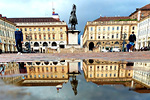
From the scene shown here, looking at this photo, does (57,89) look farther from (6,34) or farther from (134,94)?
(6,34)

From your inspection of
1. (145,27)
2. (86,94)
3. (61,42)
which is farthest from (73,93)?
(145,27)

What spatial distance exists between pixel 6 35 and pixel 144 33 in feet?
184

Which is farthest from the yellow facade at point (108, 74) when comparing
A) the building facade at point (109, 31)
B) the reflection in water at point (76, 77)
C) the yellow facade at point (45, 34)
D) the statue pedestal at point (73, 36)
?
the building facade at point (109, 31)

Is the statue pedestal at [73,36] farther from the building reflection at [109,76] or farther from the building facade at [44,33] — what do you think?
the building facade at [44,33]

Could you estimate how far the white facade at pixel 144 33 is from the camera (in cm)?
3291

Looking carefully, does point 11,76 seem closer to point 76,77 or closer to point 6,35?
point 76,77

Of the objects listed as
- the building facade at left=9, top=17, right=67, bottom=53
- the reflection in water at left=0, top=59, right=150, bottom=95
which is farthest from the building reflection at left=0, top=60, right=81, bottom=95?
the building facade at left=9, top=17, right=67, bottom=53

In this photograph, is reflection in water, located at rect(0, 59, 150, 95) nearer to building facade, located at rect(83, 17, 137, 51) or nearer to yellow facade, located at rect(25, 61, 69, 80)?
yellow facade, located at rect(25, 61, 69, 80)

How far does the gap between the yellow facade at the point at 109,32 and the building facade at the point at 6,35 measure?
1300 inches

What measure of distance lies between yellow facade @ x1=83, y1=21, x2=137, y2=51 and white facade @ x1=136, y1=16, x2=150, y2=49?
7.19ft

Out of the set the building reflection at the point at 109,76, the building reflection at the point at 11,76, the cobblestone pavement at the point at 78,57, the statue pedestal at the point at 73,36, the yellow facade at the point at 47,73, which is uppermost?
the statue pedestal at the point at 73,36

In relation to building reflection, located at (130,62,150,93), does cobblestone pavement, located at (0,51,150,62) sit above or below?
below

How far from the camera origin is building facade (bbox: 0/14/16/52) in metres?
28.6

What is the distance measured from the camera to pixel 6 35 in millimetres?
31109
